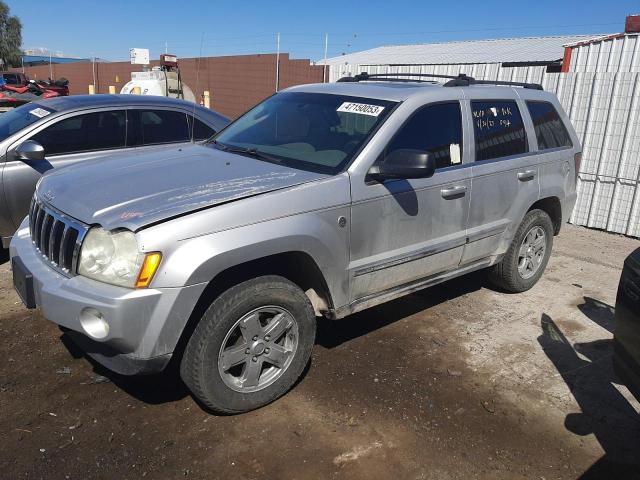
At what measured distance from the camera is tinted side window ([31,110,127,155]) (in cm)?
504

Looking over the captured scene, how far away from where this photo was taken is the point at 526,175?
445cm

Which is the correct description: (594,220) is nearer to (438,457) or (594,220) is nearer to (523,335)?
(523,335)

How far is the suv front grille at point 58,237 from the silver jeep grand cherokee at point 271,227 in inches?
0.6

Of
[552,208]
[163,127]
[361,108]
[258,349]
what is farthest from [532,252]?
[163,127]

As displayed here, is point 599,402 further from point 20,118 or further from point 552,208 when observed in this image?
point 20,118

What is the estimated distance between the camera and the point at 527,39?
931 inches

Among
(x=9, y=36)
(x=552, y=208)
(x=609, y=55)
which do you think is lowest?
(x=552, y=208)

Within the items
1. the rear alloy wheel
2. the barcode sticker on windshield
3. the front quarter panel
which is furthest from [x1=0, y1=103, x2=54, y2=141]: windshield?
the rear alloy wheel

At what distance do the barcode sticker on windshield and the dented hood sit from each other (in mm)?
710

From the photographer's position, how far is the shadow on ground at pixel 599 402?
9.16ft

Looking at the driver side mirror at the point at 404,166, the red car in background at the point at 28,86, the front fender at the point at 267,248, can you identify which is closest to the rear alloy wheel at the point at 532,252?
the driver side mirror at the point at 404,166

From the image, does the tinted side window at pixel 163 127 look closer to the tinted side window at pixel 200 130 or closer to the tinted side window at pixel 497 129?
the tinted side window at pixel 200 130

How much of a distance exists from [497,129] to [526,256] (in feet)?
4.47

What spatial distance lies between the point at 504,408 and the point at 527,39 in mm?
24325
